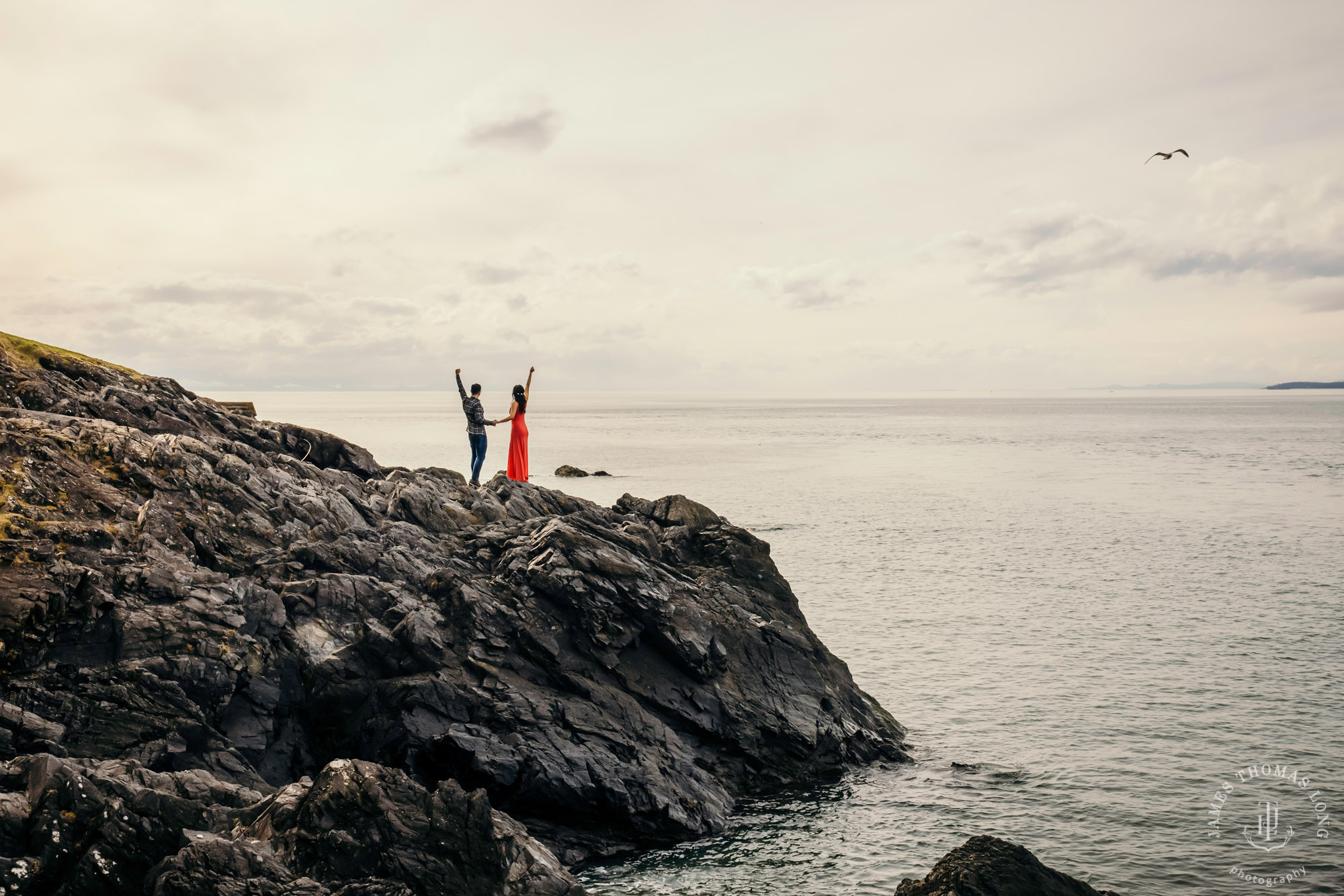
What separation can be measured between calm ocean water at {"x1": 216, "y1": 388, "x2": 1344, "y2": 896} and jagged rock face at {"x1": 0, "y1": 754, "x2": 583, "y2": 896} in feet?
18.4

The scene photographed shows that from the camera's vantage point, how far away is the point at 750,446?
150625mm

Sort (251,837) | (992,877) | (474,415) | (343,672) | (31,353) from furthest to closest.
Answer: (474,415)
(31,353)
(343,672)
(992,877)
(251,837)

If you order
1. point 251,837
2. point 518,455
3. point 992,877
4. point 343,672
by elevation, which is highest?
point 518,455

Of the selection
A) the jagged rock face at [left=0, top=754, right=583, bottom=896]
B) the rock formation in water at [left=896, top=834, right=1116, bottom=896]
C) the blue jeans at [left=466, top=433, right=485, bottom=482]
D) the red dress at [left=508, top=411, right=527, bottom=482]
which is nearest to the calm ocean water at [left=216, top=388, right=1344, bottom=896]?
the rock formation in water at [left=896, top=834, right=1116, bottom=896]

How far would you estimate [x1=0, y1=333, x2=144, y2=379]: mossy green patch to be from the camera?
27.8 meters

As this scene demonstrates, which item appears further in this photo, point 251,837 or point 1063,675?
point 1063,675

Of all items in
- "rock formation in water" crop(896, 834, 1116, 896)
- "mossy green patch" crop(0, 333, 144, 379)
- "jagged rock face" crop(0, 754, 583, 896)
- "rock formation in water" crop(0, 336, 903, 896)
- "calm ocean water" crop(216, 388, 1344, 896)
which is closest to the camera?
"jagged rock face" crop(0, 754, 583, 896)

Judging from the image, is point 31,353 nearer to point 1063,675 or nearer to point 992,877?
point 992,877

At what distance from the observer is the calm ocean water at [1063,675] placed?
20.1 m

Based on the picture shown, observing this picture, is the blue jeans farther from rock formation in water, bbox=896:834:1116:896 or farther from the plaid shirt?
rock formation in water, bbox=896:834:1116:896

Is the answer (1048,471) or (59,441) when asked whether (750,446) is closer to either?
(1048,471)

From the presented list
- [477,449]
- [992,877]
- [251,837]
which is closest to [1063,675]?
[992,877]

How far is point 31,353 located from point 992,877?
3306cm

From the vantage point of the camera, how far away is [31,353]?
96.0 feet
